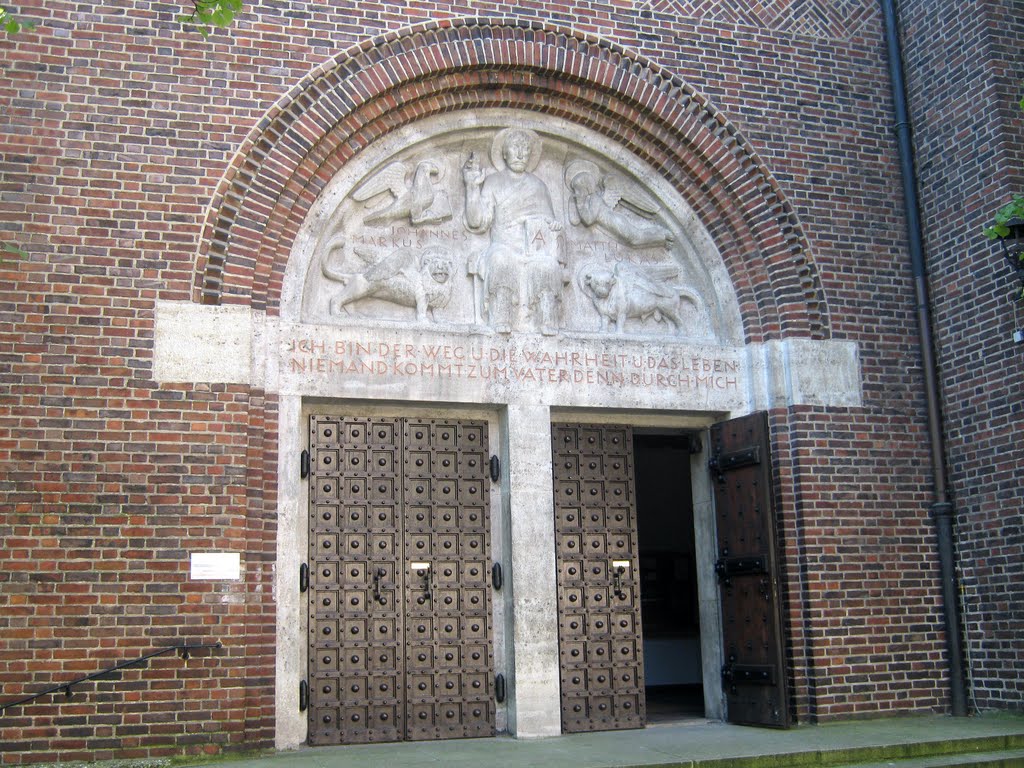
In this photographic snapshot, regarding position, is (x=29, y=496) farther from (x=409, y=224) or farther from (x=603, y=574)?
(x=603, y=574)

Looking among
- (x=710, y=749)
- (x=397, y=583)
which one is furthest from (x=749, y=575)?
(x=397, y=583)

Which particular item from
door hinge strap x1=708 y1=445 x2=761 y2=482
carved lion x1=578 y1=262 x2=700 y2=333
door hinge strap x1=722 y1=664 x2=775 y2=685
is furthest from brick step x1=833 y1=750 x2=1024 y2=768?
carved lion x1=578 y1=262 x2=700 y2=333

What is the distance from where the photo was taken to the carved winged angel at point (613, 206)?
380 inches

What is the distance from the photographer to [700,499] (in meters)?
9.81

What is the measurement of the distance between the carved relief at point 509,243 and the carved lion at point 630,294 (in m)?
0.01

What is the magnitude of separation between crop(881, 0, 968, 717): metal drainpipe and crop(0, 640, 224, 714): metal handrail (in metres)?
5.91

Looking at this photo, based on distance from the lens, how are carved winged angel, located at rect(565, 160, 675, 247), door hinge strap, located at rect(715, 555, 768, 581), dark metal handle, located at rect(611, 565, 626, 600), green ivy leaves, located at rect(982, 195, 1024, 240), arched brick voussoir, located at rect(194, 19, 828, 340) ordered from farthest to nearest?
1. carved winged angel, located at rect(565, 160, 675, 247)
2. dark metal handle, located at rect(611, 565, 626, 600)
3. door hinge strap, located at rect(715, 555, 768, 581)
4. arched brick voussoir, located at rect(194, 19, 828, 340)
5. green ivy leaves, located at rect(982, 195, 1024, 240)

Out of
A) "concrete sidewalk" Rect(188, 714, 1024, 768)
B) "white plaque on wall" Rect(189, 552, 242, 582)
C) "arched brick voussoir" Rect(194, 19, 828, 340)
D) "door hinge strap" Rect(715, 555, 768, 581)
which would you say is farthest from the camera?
"door hinge strap" Rect(715, 555, 768, 581)

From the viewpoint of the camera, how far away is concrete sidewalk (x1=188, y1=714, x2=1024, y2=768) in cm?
729

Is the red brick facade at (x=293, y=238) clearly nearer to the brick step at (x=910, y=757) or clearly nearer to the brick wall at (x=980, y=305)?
the brick wall at (x=980, y=305)

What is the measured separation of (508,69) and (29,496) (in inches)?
198

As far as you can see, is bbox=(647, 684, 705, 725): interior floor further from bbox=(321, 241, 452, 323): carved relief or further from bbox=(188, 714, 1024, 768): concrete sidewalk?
bbox=(321, 241, 452, 323): carved relief

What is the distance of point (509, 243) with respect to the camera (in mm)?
9297

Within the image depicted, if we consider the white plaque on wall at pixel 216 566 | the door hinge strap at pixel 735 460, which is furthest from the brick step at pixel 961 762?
the white plaque on wall at pixel 216 566
